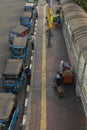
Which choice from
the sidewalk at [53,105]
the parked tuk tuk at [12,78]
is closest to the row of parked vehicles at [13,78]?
the parked tuk tuk at [12,78]

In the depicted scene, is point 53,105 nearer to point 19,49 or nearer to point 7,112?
point 7,112

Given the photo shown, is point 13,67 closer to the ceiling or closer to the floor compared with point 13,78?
closer to the ceiling

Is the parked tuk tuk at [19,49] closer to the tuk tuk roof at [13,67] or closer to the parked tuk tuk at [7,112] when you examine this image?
the tuk tuk roof at [13,67]

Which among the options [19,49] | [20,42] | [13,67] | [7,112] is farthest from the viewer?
[20,42]

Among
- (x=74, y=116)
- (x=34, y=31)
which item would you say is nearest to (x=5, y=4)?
(x=34, y=31)

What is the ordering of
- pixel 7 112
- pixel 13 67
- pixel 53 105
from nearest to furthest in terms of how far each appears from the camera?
1. pixel 7 112
2. pixel 53 105
3. pixel 13 67

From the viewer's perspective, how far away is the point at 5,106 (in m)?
15.7

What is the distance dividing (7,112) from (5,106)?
0.51 meters

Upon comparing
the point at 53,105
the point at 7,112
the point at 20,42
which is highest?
the point at 7,112

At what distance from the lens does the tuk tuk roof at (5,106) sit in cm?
1511

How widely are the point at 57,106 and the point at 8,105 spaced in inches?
185

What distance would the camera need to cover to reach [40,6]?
4384 centimetres

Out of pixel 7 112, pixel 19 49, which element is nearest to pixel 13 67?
pixel 19 49

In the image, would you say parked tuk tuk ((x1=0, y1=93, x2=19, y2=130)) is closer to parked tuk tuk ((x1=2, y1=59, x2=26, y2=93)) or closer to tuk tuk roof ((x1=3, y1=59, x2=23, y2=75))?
parked tuk tuk ((x1=2, y1=59, x2=26, y2=93))
